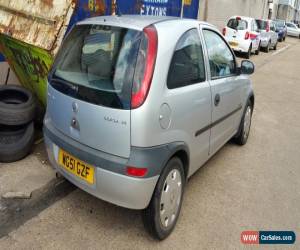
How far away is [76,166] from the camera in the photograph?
268cm

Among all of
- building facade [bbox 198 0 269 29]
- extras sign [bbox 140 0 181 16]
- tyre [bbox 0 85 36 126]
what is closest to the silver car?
tyre [bbox 0 85 36 126]

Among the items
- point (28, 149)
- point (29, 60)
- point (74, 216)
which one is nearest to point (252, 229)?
point (74, 216)

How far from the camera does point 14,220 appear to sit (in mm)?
2939

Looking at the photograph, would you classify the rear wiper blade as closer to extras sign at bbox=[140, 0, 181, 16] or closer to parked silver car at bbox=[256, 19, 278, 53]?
extras sign at bbox=[140, 0, 181, 16]

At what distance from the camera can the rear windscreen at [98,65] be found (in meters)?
2.40

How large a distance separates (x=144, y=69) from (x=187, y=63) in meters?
0.60

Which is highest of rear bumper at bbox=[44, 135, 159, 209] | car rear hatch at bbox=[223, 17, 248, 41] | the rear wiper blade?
the rear wiper blade

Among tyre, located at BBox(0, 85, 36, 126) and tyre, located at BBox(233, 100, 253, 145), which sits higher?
tyre, located at BBox(0, 85, 36, 126)

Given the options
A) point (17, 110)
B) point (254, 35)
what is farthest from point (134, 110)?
point (254, 35)

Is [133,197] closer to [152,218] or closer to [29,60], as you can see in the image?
[152,218]

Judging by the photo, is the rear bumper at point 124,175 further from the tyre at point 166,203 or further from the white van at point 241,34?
the white van at point 241,34

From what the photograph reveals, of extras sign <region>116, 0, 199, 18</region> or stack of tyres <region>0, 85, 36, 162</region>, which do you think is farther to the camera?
extras sign <region>116, 0, 199, 18</region>

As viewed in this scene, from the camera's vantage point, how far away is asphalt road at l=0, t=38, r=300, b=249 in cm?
276

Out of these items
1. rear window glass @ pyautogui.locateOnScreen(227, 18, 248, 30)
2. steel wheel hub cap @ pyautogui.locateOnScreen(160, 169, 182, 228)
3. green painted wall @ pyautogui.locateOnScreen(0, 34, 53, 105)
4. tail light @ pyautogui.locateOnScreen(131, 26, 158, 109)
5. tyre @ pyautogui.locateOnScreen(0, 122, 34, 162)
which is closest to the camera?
tail light @ pyautogui.locateOnScreen(131, 26, 158, 109)
